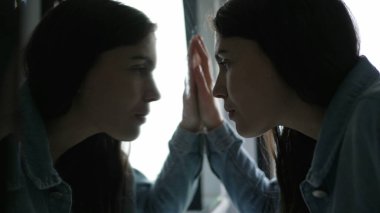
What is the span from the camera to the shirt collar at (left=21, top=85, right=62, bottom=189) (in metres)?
0.44

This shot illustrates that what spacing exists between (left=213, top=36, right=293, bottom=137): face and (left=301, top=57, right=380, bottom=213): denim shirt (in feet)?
0.27

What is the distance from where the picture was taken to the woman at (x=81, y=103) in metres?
0.46

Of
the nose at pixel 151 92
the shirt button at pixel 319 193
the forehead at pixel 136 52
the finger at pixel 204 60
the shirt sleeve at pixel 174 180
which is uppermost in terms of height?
the forehead at pixel 136 52

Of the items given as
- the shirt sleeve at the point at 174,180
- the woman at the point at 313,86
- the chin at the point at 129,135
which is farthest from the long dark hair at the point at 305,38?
the shirt sleeve at the point at 174,180

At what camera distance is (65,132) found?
0.56 meters

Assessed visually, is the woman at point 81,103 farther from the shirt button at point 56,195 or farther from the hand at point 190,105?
the hand at point 190,105

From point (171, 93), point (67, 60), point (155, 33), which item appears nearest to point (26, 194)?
point (67, 60)

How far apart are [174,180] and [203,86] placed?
0.61ft

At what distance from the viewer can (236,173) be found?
2.61ft

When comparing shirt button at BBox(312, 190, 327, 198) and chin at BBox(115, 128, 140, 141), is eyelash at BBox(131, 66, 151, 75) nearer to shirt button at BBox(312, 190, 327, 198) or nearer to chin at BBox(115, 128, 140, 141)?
chin at BBox(115, 128, 140, 141)

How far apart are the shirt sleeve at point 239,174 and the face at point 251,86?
213 millimetres

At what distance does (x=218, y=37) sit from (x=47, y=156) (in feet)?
0.89

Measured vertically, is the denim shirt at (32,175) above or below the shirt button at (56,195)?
above

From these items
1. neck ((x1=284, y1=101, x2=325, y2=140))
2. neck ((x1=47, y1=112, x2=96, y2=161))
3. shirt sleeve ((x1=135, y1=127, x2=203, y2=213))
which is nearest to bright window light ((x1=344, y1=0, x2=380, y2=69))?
neck ((x1=284, y1=101, x2=325, y2=140))
